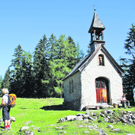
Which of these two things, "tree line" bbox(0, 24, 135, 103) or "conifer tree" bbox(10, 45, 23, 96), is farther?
"conifer tree" bbox(10, 45, 23, 96)

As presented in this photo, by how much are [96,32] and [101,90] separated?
8181mm

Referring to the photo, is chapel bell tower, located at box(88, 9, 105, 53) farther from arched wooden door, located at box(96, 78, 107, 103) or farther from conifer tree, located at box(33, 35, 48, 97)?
conifer tree, located at box(33, 35, 48, 97)

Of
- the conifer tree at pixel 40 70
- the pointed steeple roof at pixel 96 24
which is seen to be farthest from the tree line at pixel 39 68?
the pointed steeple roof at pixel 96 24

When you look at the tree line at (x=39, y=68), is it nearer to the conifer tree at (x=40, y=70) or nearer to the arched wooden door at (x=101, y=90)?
the conifer tree at (x=40, y=70)

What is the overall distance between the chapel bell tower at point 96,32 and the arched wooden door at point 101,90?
14.0 feet

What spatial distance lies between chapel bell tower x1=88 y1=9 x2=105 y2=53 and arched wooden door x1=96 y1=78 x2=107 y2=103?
4.27 metres

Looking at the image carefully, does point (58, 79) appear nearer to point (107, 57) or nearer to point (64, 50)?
point (64, 50)

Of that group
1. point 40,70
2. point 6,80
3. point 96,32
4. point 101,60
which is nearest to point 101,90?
point 101,60

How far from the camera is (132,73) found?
2859cm

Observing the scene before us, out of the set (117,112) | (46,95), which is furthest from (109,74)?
(46,95)

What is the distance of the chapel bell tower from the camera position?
64.6 ft

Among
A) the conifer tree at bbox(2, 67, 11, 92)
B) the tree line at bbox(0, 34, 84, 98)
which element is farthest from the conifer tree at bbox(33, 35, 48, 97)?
the conifer tree at bbox(2, 67, 11, 92)

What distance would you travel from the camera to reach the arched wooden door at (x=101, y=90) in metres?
17.9

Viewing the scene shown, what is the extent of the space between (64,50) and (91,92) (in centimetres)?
2284
